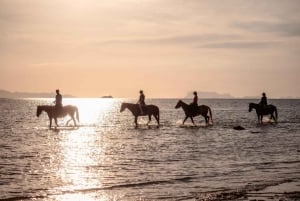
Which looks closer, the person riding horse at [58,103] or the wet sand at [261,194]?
the wet sand at [261,194]

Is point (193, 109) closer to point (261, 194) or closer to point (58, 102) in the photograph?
point (58, 102)

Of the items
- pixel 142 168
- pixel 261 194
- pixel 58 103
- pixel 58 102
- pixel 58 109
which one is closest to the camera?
pixel 261 194

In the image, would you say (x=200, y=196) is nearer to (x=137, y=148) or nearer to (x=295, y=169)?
(x=295, y=169)

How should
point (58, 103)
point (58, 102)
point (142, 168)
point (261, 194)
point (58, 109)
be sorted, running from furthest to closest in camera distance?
point (58, 109) → point (58, 103) → point (58, 102) → point (142, 168) → point (261, 194)

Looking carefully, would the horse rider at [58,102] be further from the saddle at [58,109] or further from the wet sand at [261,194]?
the wet sand at [261,194]

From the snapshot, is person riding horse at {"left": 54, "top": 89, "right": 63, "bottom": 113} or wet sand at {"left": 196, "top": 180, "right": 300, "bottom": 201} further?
person riding horse at {"left": 54, "top": 89, "right": 63, "bottom": 113}

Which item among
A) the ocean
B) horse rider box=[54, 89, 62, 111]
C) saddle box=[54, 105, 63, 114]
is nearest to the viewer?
the ocean

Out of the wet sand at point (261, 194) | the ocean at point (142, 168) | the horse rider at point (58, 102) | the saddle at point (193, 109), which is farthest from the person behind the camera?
the saddle at point (193, 109)

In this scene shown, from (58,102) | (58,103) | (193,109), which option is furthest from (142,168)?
(193,109)

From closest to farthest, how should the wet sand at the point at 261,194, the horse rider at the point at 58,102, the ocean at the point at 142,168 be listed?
the wet sand at the point at 261,194
the ocean at the point at 142,168
the horse rider at the point at 58,102

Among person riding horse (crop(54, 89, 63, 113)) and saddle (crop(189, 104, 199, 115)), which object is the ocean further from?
saddle (crop(189, 104, 199, 115))

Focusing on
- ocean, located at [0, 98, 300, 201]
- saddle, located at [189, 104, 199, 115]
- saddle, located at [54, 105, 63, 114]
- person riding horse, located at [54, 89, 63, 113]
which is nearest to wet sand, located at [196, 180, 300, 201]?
ocean, located at [0, 98, 300, 201]

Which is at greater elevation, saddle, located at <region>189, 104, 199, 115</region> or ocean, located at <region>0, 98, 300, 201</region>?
saddle, located at <region>189, 104, 199, 115</region>

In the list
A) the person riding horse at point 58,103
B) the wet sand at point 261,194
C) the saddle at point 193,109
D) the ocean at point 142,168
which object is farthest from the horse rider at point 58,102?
the wet sand at point 261,194
